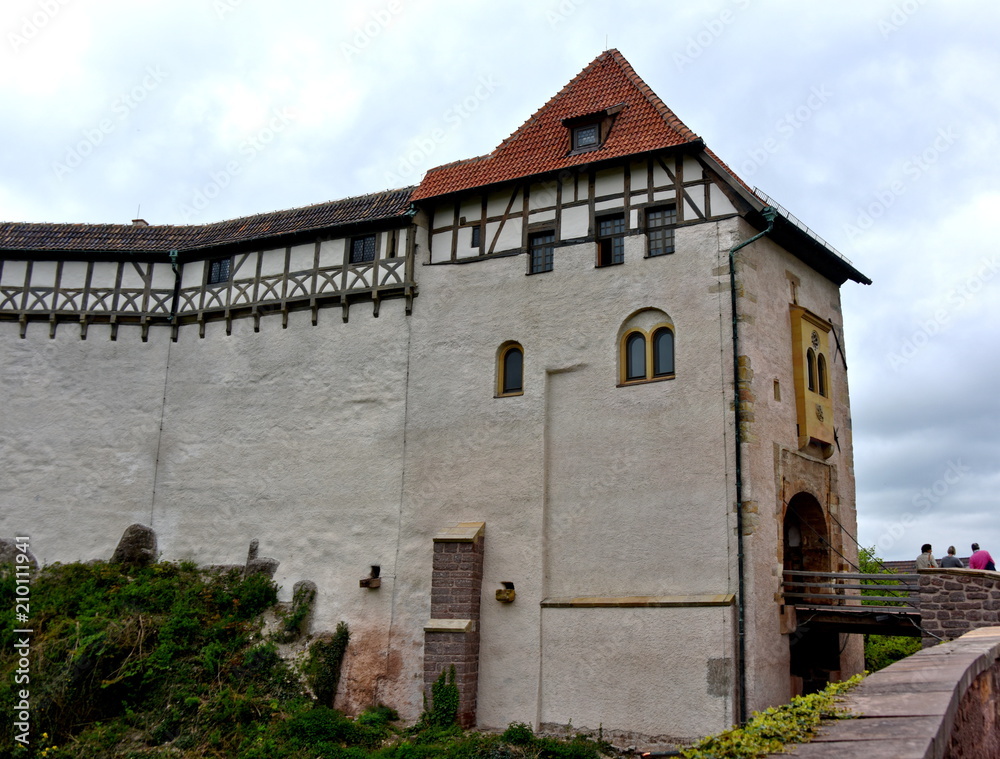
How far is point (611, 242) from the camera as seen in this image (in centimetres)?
1917

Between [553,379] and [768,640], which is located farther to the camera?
[553,379]

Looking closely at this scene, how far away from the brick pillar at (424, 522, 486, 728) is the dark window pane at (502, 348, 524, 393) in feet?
8.77

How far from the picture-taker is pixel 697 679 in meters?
16.1

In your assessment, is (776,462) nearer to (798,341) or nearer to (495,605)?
(798,341)

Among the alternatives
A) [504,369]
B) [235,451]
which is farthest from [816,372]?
[235,451]

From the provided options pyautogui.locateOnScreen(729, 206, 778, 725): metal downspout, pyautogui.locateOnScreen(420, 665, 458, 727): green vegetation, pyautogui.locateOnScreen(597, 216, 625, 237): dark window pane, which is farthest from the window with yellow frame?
pyautogui.locateOnScreen(420, 665, 458, 727): green vegetation

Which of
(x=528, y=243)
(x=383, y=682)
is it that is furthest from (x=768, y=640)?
(x=528, y=243)

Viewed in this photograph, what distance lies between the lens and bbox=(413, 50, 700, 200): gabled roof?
62.4ft

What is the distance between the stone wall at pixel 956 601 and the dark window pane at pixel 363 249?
1237cm

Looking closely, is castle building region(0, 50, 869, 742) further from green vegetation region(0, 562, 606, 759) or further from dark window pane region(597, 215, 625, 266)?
green vegetation region(0, 562, 606, 759)

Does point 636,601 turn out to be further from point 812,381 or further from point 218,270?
point 218,270

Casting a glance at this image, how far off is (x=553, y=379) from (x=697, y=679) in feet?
19.5

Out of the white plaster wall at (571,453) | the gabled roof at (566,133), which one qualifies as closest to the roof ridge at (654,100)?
the gabled roof at (566,133)

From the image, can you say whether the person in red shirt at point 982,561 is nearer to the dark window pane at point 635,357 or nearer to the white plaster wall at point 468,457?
the white plaster wall at point 468,457
